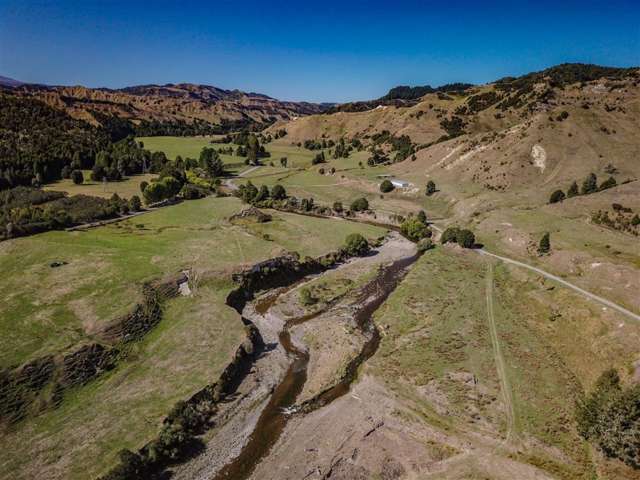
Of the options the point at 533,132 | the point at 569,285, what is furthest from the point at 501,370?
the point at 533,132

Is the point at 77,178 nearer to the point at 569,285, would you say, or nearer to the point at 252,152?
the point at 252,152

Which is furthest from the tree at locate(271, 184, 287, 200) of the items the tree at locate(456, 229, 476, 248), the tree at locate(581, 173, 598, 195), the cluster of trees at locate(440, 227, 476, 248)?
the tree at locate(581, 173, 598, 195)

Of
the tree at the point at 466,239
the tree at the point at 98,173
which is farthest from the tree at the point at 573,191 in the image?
the tree at the point at 98,173

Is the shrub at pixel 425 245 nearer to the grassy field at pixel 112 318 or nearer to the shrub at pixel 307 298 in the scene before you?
the grassy field at pixel 112 318

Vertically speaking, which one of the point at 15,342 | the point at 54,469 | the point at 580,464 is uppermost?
the point at 15,342

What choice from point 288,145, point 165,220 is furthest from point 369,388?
point 288,145

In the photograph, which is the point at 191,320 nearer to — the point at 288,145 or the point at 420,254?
the point at 420,254
